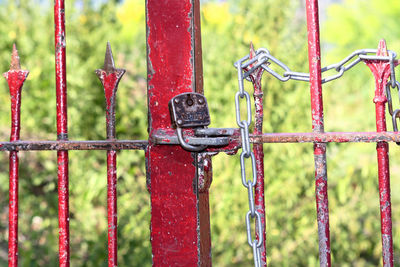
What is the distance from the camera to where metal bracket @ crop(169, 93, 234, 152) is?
118 cm

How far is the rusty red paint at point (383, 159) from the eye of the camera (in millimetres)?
1210

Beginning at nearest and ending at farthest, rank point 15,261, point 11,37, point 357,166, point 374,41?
1. point 15,261
2. point 357,166
3. point 11,37
4. point 374,41

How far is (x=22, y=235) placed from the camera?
3357mm

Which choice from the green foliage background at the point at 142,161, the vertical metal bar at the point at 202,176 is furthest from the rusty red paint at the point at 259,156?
the green foliage background at the point at 142,161

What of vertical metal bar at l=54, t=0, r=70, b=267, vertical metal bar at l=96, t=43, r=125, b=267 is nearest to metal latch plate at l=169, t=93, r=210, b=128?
vertical metal bar at l=96, t=43, r=125, b=267

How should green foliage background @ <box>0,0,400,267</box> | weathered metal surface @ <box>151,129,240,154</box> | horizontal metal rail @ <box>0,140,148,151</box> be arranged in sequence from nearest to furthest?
weathered metal surface @ <box>151,129,240,154</box> → horizontal metal rail @ <box>0,140,148,151</box> → green foliage background @ <box>0,0,400,267</box>

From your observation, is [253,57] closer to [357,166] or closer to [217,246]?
[217,246]

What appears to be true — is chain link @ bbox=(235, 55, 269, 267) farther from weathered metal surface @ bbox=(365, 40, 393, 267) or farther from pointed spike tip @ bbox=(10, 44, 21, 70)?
pointed spike tip @ bbox=(10, 44, 21, 70)

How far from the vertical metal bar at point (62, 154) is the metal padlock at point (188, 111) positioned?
1.12 feet

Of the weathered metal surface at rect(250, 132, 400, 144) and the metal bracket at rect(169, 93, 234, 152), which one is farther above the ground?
the metal bracket at rect(169, 93, 234, 152)

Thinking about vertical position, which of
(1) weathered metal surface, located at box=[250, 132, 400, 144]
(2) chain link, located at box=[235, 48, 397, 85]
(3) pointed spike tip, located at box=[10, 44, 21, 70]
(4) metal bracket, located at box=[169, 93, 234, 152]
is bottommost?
(1) weathered metal surface, located at box=[250, 132, 400, 144]

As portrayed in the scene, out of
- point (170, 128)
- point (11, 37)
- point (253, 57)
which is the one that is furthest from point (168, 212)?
point (11, 37)

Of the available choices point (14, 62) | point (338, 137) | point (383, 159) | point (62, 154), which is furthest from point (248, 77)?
point (14, 62)

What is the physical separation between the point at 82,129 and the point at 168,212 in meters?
2.21
